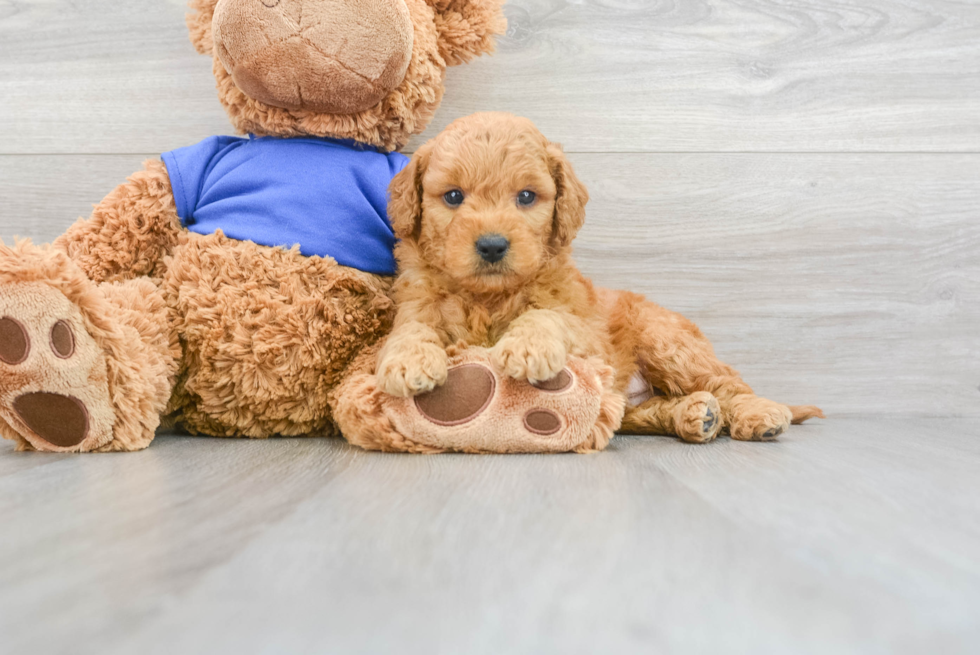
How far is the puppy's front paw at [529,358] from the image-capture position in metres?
1.07

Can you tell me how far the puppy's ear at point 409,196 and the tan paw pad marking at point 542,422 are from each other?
1.34 ft

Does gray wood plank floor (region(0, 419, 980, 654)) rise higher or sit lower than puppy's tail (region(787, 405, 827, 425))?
higher

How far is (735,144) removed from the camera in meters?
1.73

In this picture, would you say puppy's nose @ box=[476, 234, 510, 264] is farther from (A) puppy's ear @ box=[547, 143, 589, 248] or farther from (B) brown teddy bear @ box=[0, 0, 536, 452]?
(B) brown teddy bear @ box=[0, 0, 536, 452]

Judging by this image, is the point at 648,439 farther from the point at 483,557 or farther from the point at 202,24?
the point at 202,24

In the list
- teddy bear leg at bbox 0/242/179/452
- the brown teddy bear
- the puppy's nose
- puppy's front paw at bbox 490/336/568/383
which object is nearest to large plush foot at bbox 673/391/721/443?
puppy's front paw at bbox 490/336/568/383

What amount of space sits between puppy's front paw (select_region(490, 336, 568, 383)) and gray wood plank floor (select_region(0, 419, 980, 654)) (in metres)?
0.14

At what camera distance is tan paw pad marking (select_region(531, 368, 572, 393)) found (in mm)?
1116

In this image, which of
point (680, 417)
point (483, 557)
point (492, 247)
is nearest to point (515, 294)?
point (492, 247)

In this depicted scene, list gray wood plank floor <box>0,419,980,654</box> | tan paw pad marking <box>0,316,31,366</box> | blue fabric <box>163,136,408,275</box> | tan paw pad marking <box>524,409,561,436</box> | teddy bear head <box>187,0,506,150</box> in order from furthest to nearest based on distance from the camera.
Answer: blue fabric <box>163,136,408,275</box> → teddy bear head <box>187,0,506,150</box> → tan paw pad marking <box>524,409,561,436</box> → tan paw pad marking <box>0,316,31,366</box> → gray wood plank floor <box>0,419,980,654</box>

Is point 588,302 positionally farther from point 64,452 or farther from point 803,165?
point 64,452

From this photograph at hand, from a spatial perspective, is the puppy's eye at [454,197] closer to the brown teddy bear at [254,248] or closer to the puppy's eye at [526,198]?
the puppy's eye at [526,198]

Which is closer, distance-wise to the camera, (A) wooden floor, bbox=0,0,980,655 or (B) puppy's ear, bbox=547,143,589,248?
(A) wooden floor, bbox=0,0,980,655

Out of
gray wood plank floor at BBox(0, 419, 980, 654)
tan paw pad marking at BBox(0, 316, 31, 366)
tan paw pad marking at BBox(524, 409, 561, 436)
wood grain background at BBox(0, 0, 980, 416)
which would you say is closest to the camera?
gray wood plank floor at BBox(0, 419, 980, 654)
